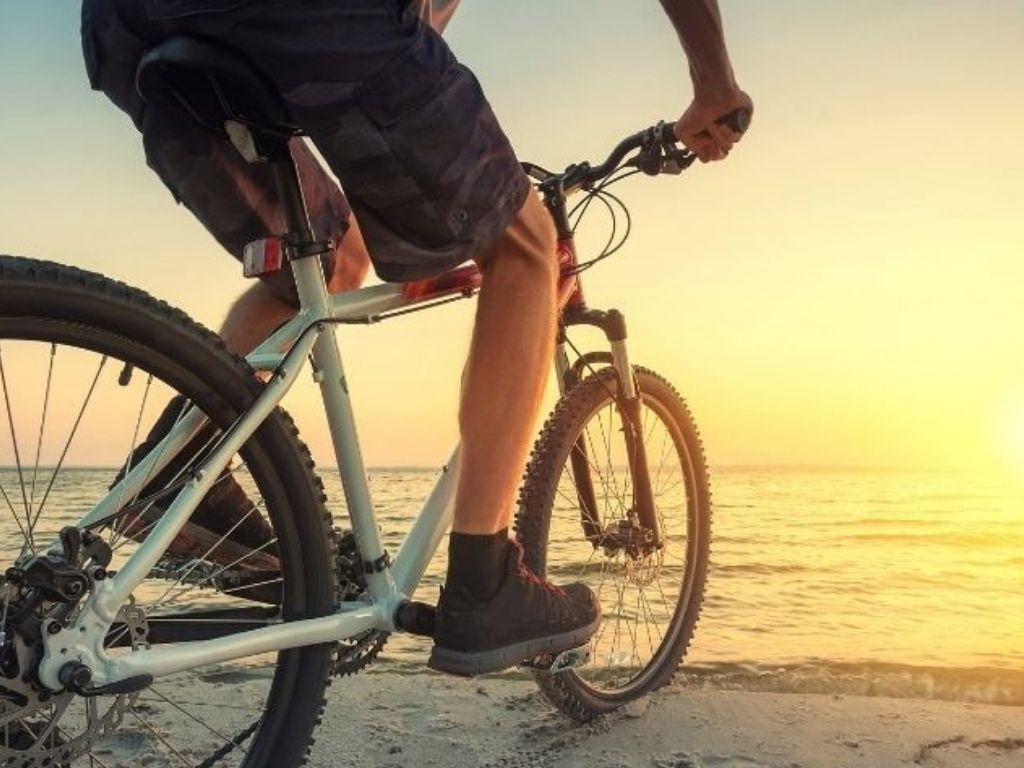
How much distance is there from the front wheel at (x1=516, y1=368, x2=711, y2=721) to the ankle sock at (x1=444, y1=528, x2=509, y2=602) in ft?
1.69

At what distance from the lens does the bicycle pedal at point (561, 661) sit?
259cm

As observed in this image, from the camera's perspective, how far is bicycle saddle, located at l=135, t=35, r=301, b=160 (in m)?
1.81

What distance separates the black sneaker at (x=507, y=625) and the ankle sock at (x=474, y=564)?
2 centimetres

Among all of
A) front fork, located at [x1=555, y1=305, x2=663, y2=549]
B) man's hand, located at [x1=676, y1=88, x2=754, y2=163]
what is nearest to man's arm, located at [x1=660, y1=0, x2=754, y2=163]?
man's hand, located at [x1=676, y1=88, x2=754, y2=163]

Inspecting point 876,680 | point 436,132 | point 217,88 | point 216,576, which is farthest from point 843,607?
point 217,88

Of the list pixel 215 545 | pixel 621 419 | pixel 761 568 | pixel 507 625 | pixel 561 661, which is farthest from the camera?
pixel 761 568

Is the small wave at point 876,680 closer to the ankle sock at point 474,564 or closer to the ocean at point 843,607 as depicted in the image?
the ocean at point 843,607

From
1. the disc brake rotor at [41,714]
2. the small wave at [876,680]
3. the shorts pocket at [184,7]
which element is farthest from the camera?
the small wave at [876,680]

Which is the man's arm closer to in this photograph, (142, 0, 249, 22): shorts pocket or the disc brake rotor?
(142, 0, 249, 22): shorts pocket

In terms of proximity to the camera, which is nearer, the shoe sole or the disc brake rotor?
the disc brake rotor

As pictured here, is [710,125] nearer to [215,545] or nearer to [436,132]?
[436,132]

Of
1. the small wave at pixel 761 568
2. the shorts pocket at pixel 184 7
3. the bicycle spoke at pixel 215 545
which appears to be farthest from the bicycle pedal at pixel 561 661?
the small wave at pixel 761 568

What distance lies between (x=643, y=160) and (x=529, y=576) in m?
1.33

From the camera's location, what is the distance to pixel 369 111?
182 cm
